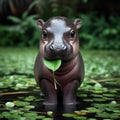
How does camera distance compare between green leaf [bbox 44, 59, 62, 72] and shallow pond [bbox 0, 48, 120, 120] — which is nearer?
shallow pond [bbox 0, 48, 120, 120]

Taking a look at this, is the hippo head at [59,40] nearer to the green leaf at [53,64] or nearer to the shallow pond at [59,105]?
the green leaf at [53,64]

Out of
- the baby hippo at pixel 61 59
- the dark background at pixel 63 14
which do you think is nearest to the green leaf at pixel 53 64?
the baby hippo at pixel 61 59

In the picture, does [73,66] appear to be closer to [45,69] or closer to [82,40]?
[45,69]

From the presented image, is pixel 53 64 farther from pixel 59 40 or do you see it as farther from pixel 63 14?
pixel 63 14

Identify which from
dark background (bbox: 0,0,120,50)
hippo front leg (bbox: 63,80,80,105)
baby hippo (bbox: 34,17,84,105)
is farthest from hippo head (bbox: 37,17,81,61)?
dark background (bbox: 0,0,120,50)

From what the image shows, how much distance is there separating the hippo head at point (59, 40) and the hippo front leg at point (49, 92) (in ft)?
0.69

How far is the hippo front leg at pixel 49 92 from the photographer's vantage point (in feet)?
7.83

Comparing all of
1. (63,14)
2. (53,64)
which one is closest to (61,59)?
(53,64)

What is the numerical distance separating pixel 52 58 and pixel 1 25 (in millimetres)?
8103

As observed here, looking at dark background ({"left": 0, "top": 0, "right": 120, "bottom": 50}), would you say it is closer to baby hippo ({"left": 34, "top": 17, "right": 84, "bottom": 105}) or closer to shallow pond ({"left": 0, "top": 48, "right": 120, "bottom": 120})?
shallow pond ({"left": 0, "top": 48, "right": 120, "bottom": 120})

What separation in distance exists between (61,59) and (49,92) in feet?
0.84

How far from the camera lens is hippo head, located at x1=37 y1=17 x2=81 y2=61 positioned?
2.19 m

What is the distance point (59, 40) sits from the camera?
222 centimetres

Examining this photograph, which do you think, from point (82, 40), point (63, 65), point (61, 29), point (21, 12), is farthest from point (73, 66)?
point (21, 12)
